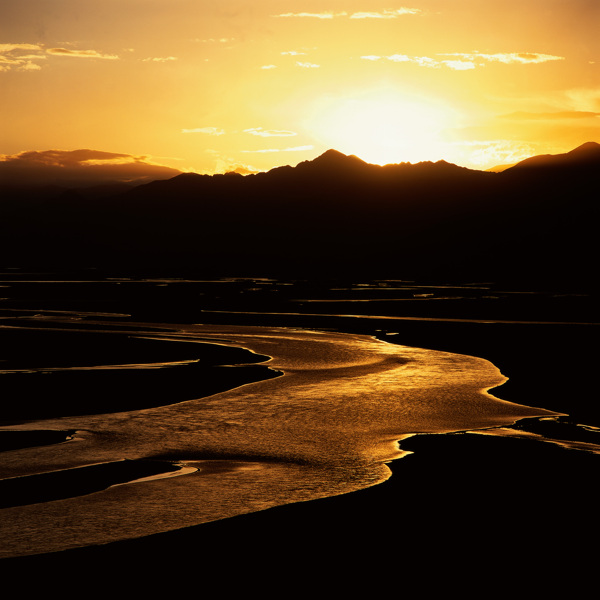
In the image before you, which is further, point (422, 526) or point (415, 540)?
point (422, 526)

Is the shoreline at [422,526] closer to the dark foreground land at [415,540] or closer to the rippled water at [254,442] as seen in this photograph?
the dark foreground land at [415,540]

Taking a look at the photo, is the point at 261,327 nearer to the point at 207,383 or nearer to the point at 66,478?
the point at 207,383

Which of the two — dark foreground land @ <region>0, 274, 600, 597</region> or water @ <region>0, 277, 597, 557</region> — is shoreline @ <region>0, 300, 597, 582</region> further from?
water @ <region>0, 277, 597, 557</region>

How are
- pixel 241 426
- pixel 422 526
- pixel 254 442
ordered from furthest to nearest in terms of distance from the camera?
pixel 241 426 < pixel 254 442 < pixel 422 526

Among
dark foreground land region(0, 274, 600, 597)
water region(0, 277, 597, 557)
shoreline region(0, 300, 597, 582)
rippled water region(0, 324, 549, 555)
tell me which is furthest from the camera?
water region(0, 277, 597, 557)

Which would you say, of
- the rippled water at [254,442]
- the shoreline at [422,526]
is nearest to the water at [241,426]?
the rippled water at [254,442]

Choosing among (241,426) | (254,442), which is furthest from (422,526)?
(241,426)

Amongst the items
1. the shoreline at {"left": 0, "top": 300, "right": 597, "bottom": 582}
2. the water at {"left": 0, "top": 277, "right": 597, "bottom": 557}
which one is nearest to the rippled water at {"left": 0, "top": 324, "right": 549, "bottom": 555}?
the water at {"left": 0, "top": 277, "right": 597, "bottom": 557}

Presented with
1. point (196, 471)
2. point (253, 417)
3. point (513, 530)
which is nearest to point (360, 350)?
point (253, 417)

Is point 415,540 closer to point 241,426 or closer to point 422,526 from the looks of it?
point 422,526

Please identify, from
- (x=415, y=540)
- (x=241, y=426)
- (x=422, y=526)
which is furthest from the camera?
(x=241, y=426)

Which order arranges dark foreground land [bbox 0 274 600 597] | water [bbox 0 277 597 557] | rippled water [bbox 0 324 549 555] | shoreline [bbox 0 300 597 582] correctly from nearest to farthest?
dark foreground land [bbox 0 274 600 597] < shoreline [bbox 0 300 597 582] < rippled water [bbox 0 324 549 555] < water [bbox 0 277 597 557]
